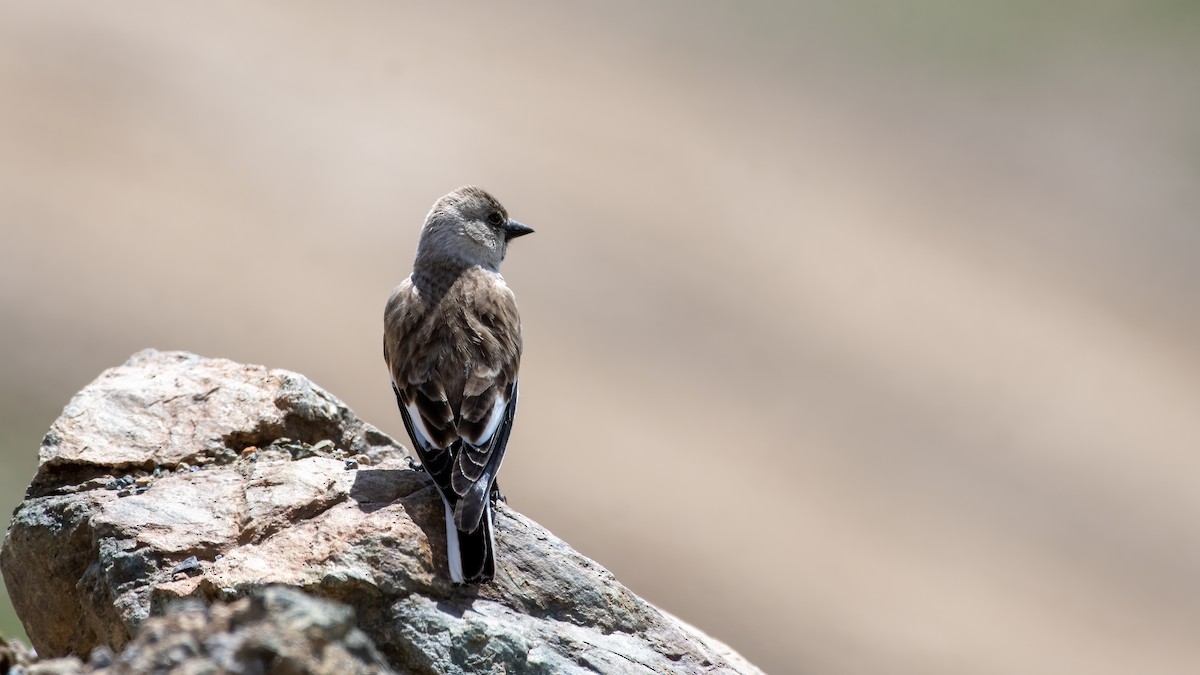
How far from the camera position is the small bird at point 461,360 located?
5.90 meters

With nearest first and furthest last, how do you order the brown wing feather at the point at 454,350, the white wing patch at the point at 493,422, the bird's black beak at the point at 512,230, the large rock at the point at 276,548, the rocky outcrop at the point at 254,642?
the rocky outcrop at the point at 254,642 < the large rock at the point at 276,548 < the white wing patch at the point at 493,422 < the brown wing feather at the point at 454,350 < the bird's black beak at the point at 512,230

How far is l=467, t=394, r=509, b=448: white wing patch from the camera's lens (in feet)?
21.0

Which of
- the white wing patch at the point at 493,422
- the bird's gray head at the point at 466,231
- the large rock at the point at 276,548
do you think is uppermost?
the bird's gray head at the point at 466,231

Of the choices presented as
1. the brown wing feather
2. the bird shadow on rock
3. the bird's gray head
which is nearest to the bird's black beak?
the bird's gray head

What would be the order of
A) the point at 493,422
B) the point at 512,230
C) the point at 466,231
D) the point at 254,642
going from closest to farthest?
the point at 254,642 → the point at 493,422 → the point at 466,231 → the point at 512,230

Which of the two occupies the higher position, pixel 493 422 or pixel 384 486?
pixel 493 422

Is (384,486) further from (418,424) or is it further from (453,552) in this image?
(453,552)

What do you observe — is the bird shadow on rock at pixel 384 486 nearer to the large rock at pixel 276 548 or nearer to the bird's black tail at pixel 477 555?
the large rock at pixel 276 548

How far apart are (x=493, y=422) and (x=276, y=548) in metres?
1.31

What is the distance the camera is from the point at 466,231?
8367 millimetres

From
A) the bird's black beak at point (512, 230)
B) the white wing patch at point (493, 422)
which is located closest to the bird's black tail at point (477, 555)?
the white wing patch at point (493, 422)

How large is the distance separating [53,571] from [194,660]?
2999 millimetres

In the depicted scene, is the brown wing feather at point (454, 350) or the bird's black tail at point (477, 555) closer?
the bird's black tail at point (477, 555)

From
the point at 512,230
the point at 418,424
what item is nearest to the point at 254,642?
the point at 418,424
